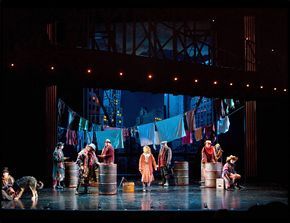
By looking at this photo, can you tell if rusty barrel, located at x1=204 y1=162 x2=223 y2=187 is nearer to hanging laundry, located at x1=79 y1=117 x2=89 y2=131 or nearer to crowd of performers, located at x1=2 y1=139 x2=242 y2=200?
crowd of performers, located at x1=2 y1=139 x2=242 y2=200

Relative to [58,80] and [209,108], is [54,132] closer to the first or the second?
[58,80]

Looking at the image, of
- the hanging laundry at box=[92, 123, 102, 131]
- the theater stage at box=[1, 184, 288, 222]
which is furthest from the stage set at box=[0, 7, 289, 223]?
the hanging laundry at box=[92, 123, 102, 131]

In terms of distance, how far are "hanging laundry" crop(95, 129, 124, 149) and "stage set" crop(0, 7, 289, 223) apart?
4cm

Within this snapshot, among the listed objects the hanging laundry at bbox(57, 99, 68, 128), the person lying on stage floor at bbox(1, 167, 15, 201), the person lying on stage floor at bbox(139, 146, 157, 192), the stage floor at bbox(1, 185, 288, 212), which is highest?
the hanging laundry at bbox(57, 99, 68, 128)

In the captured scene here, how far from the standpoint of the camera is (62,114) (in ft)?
53.3

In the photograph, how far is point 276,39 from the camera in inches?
620

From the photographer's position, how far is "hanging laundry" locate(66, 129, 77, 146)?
1748 cm

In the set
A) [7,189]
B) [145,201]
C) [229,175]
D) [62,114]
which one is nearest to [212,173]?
[229,175]

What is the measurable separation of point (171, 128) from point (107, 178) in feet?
21.1

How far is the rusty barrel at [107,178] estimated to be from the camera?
460 inches

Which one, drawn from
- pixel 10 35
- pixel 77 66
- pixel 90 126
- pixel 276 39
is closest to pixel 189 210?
pixel 77 66

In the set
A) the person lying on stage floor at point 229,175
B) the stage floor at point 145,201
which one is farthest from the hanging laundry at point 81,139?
the person lying on stage floor at point 229,175

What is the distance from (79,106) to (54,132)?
14.1 feet

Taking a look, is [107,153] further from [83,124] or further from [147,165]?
[83,124]
